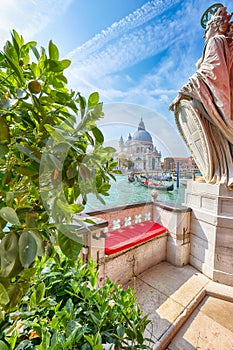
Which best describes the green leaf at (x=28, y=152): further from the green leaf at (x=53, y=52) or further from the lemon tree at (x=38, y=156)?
the green leaf at (x=53, y=52)

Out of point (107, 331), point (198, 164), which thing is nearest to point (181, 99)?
point (198, 164)

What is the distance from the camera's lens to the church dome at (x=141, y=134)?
0.93 meters

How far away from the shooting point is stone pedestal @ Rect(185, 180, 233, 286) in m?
2.35

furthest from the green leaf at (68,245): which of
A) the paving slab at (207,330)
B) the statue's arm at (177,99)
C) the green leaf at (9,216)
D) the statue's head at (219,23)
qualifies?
the statue's head at (219,23)

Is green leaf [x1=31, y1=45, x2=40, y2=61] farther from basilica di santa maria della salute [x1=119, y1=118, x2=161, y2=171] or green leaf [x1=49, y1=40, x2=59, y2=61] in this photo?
basilica di santa maria della salute [x1=119, y1=118, x2=161, y2=171]

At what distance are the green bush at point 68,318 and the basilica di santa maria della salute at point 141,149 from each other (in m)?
0.68

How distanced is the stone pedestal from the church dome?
A: 1.98 m

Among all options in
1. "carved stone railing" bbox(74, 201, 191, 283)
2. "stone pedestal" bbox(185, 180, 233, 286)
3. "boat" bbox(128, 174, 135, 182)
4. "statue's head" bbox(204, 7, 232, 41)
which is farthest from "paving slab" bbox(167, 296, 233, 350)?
"statue's head" bbox(204, 7, 232, 41)

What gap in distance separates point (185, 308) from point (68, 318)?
1.80 meters

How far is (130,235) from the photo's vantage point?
8.00 ft

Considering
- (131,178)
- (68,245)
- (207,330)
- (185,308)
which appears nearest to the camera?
(68,245)

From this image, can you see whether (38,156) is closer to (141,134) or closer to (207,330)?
(141,134)

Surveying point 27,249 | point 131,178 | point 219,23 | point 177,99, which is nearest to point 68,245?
point 27,249

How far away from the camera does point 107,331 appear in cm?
69
